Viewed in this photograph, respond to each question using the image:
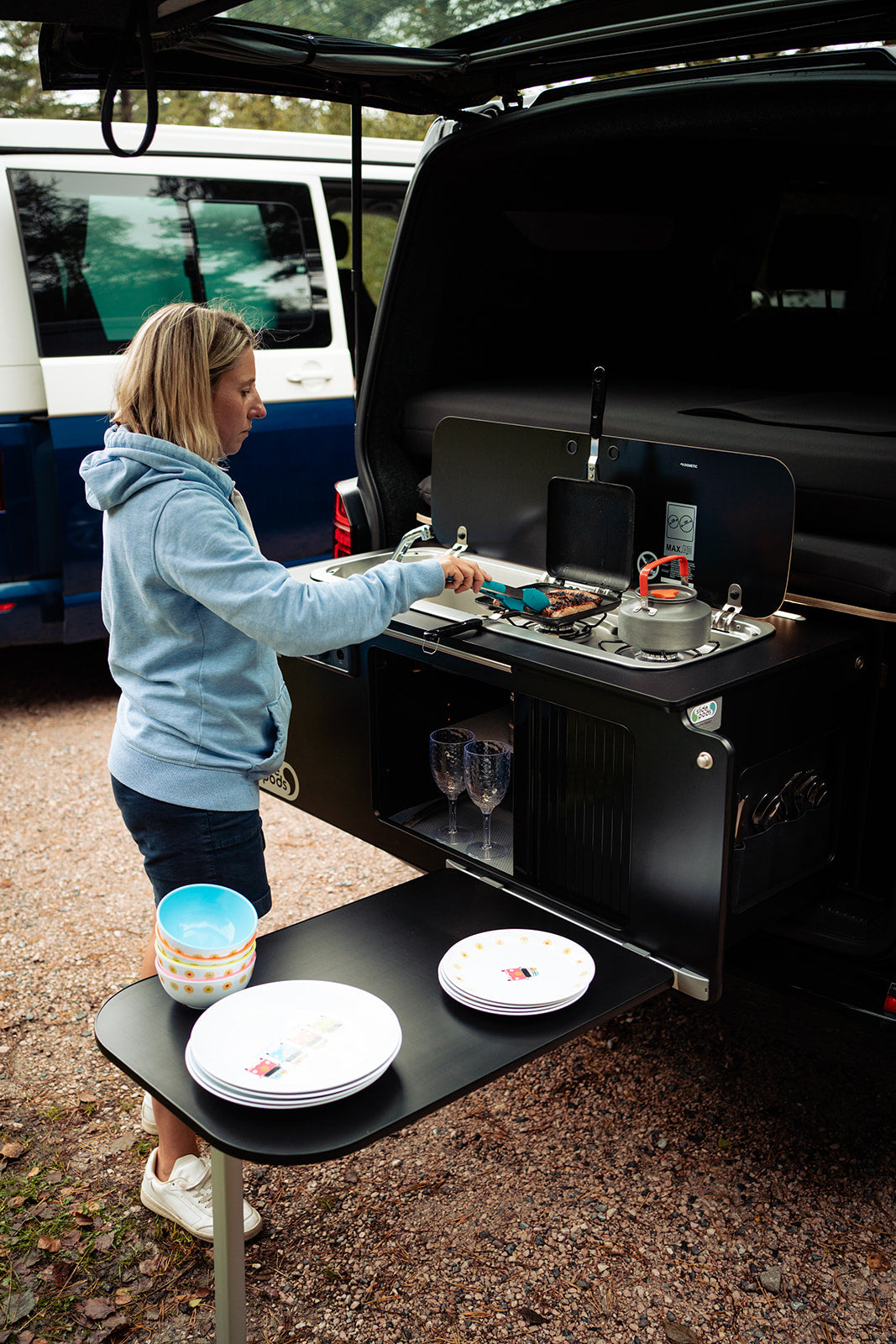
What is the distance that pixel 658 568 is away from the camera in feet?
7.12

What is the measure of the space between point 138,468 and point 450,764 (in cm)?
83

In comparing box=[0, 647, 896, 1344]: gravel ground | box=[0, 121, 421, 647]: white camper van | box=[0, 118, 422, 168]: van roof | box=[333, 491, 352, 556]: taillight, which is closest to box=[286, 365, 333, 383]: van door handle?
box=[0, 121, 421, 647]: white camper van

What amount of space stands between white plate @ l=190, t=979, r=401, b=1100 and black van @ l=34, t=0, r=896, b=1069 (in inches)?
13.1

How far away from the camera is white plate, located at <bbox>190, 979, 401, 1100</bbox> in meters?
1.42

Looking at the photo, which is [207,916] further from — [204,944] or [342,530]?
[342,530]

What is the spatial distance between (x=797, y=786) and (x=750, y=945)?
0.99 ft

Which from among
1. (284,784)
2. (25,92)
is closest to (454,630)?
(284,784)

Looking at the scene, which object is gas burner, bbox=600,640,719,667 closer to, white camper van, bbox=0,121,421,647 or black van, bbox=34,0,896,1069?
black van, bbox=34,0,896,1069

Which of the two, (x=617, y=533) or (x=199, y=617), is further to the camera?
(x=617, y=533)

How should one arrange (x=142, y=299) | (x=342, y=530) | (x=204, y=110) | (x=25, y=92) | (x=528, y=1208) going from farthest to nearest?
(x=204, y=110), (x=25, y=92), (x=142, y=299), (x=342, y=530), (x=528, y=1208)

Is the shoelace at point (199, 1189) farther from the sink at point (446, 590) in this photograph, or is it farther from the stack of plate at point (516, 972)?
the sink at point (446, 590)

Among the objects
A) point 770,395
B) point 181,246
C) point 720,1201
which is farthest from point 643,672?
point 181,246

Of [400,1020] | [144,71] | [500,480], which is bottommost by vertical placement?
[400,1020]

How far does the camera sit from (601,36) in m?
2.36
